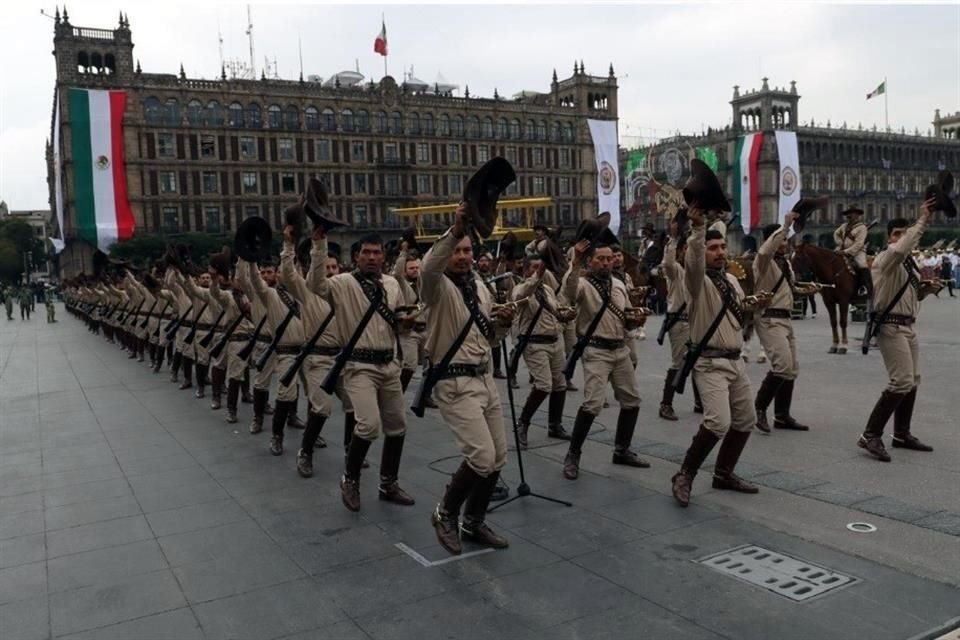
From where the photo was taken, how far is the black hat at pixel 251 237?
7.18 meters

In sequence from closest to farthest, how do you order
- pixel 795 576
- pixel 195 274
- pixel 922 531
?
1. pixel 795 576
2. pixel 922 531
3. pixel 195 274

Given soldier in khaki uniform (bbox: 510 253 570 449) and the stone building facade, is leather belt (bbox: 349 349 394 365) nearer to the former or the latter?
soldier in khaki uniform (bbox: 510 253 570 449)

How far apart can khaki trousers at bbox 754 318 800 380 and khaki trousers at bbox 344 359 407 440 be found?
169 inches

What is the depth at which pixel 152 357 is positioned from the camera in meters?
17.7

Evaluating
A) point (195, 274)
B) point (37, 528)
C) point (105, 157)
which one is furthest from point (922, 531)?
point (105, 157)

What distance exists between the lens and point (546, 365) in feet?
29.1

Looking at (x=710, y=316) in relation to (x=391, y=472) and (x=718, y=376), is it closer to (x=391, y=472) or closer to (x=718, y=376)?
(x=718, y=376)

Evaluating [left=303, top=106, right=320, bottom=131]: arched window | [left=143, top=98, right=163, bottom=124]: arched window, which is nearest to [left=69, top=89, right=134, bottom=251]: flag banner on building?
[left=143, top=98, right=163, bottom=124]: arched window

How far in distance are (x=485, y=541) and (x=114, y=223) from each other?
3619 centimetres

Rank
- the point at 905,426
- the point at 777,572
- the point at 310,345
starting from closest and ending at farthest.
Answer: the point at 777,572, the point at 905,426, the point at 310,345

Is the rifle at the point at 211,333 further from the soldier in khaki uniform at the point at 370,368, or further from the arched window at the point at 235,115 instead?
the arched window at the point at 235,115

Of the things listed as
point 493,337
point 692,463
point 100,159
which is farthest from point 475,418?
point 100,159

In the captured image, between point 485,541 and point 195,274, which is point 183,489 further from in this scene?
point 195,274

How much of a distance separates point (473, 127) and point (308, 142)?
17.1 metres
